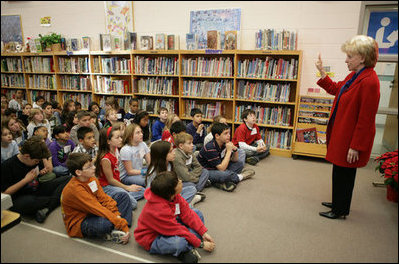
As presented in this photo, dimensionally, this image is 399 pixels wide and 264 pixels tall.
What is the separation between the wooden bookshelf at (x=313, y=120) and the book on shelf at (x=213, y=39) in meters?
1.60

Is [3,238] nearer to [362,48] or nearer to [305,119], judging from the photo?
[362,48]

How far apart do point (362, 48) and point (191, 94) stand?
310cm

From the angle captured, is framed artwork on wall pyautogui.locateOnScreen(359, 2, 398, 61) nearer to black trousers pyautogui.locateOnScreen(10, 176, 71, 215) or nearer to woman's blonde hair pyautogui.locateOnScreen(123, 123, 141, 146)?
woman's blonde hair pyautogui.locateOnScreen(123, 123, 141, 146)

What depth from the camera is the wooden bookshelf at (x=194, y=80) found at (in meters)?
4.10

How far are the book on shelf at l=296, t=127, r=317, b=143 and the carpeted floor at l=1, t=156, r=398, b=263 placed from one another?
2.79ft

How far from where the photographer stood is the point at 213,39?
4270mm

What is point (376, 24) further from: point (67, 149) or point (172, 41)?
point (67, 149)

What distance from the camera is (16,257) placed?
1.21 meters

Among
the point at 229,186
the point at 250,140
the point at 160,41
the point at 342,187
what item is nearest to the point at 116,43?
the point at 160,41

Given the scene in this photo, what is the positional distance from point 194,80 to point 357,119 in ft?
10.3

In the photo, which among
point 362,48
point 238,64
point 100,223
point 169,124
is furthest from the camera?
point 238,64

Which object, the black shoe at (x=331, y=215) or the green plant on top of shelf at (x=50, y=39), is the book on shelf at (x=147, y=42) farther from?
the black shoe at (x=331, y=215)

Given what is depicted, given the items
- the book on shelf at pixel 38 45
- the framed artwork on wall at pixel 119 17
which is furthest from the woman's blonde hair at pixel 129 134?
the book on shelf at pixel 38 45

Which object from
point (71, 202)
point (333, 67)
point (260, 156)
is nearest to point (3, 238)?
point (71, 202)
